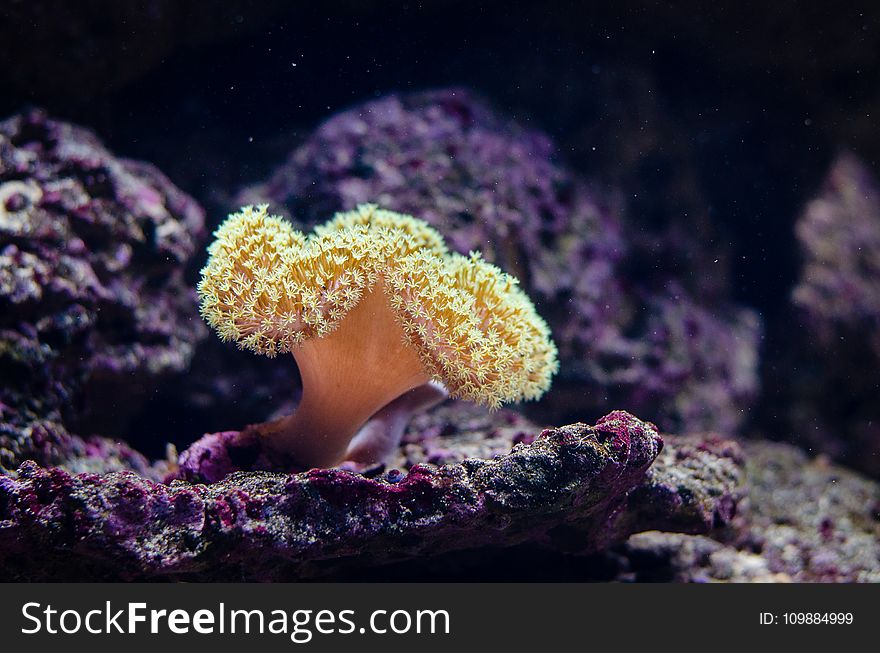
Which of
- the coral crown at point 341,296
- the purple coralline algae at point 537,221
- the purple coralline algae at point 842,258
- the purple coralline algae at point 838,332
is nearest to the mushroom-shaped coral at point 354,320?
the coral crown at point 341,296

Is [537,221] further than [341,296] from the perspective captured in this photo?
Yes

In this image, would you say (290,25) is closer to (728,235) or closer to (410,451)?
(410,451)

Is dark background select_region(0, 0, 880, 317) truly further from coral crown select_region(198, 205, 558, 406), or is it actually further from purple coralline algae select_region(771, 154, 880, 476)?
coral crown select_region(198, 205, 558, 406)

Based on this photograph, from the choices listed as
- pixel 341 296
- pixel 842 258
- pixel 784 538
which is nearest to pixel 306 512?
pixel 341 296

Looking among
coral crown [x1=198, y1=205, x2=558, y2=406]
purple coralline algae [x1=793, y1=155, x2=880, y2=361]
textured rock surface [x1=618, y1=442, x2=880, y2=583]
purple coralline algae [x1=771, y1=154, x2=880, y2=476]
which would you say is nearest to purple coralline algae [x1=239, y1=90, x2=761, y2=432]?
textured rock surface [x1=618, y1=442, x2=880, y2=583]

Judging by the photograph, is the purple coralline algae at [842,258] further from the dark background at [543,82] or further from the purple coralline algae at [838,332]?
the dark background at [543,82]

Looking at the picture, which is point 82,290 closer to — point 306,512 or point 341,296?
point 341,296
